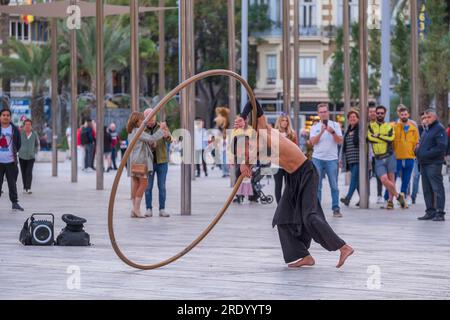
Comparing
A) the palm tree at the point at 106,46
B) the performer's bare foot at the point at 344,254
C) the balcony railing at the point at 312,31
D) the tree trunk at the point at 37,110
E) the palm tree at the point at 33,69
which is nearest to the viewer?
the performer's bare foot at the point at 344,254

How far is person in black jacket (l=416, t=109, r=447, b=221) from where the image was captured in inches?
850

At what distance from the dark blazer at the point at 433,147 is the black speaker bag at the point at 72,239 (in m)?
7.33

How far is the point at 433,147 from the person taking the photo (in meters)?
21.6

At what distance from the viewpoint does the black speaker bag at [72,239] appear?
16391 millimetres

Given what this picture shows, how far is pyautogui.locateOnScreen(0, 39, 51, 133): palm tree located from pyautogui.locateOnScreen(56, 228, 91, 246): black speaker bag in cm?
5054

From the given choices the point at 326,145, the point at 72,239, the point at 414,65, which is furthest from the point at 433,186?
the point at 72,239

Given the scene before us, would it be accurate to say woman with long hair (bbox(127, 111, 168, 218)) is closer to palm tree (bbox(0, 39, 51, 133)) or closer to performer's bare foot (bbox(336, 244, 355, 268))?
performer's bare foot (bbox(336, 244, 355, 268))

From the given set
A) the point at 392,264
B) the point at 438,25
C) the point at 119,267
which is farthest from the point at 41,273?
the point at 438,25

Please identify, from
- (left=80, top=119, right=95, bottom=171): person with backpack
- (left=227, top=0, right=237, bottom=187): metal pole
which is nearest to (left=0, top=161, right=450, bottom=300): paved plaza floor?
(left=227, top=0, right=237, bottom=187): metal pole

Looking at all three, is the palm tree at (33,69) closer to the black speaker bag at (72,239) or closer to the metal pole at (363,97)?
the metal pole at (363,97)

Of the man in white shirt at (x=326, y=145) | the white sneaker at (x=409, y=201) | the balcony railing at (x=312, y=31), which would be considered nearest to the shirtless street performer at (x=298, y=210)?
the man in white shirt at (x=326, y=145)

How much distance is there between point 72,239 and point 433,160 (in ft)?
25.1

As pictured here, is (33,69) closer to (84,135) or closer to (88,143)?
(88,143)

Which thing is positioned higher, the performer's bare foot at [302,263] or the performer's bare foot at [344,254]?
the performer's bare foot at [344,254]
